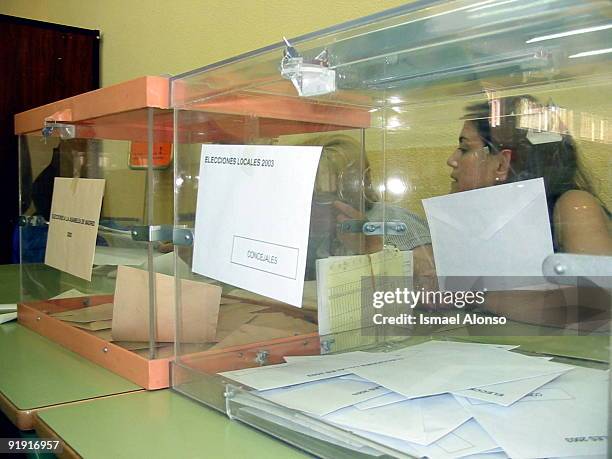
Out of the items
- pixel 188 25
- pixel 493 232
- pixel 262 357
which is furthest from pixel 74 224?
pixel 188 25

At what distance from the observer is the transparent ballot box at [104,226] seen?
70 centimetres

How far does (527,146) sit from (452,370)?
258mm

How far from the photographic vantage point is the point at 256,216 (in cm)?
58

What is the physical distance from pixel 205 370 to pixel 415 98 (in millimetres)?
413

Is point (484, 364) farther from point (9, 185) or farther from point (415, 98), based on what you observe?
point (9, 185)

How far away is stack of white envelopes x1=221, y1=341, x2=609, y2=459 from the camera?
0.43 meters

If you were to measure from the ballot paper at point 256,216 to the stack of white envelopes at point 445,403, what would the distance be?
0.09 meters

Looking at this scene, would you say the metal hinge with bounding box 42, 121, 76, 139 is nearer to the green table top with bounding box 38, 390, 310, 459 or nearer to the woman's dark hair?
the green table top with bounding box 38, 390, 310, 459

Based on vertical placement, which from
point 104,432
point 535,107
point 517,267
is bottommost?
point 104,432

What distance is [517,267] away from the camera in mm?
642

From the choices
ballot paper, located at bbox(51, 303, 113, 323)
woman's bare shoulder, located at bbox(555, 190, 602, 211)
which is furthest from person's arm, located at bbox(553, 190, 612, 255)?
ballot paper, located at bbox(51, 303, 113, 323)

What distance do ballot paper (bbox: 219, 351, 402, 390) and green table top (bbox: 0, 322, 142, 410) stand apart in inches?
5.9

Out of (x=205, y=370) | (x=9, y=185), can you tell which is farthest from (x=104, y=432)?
(x=9, y=185)

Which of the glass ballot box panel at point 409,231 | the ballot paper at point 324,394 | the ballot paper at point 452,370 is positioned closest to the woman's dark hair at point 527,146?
the glass ballot box panel at point 409,231
